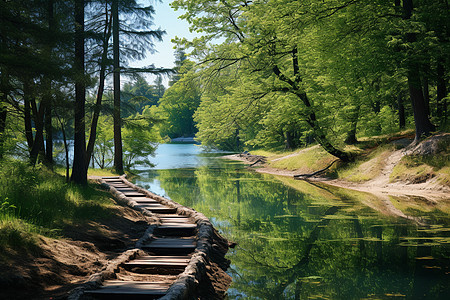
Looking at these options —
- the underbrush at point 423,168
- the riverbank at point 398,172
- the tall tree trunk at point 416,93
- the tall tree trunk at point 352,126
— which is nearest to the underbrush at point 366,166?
the riverbank at point 398,172

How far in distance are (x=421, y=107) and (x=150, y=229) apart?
44.8 feet

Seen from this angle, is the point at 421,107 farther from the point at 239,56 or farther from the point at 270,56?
A: the point at 239,56

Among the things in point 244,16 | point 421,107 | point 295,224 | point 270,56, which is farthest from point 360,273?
point 244,16

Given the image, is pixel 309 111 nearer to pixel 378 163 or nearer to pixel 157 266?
pixel 378 163

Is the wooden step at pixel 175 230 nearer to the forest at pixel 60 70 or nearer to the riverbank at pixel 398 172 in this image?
the forest at pixel 60 70

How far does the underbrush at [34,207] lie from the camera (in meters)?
5.48

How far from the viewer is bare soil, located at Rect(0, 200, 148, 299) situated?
4.57m

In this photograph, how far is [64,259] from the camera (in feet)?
18.9

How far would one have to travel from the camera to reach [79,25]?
12.1 meters

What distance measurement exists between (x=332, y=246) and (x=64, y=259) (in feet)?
19.2

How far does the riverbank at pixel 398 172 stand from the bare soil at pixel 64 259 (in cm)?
1109

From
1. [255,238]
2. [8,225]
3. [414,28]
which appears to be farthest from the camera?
[414,28]

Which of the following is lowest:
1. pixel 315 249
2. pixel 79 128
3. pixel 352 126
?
pixel 315 249

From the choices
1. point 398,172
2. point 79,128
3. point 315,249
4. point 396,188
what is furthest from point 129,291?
point 398,172
